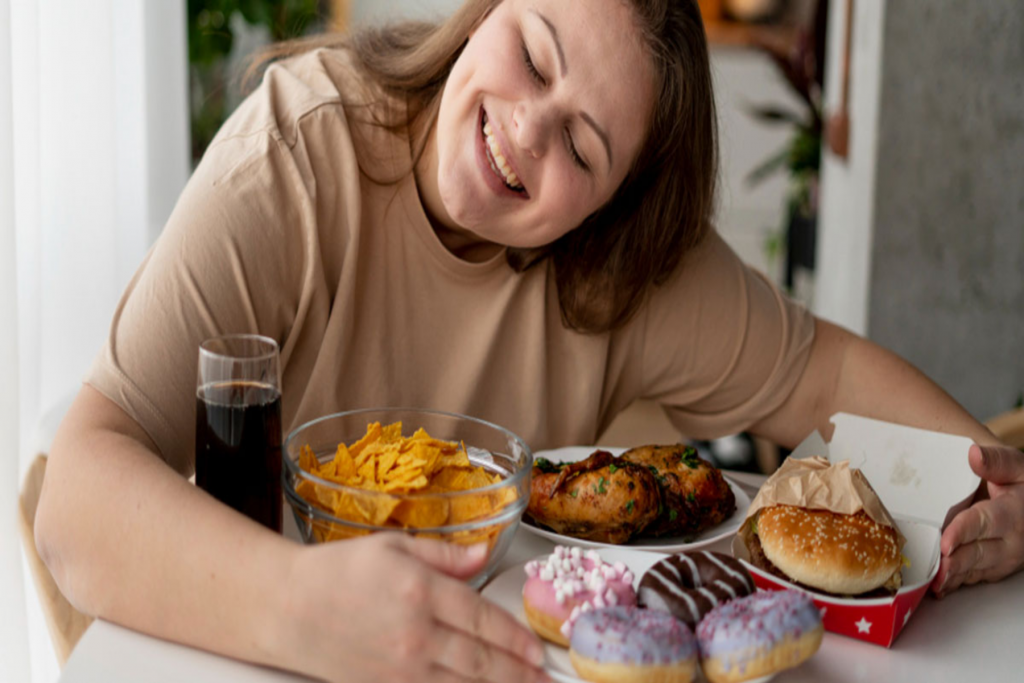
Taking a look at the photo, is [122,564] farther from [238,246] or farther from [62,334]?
[62,334]

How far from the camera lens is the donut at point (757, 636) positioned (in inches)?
31.4

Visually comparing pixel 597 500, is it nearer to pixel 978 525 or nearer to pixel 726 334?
pixel 978 525

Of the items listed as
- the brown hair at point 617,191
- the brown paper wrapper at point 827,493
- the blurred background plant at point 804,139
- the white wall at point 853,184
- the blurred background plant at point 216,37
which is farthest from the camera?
the blurred background plant at point 804,139

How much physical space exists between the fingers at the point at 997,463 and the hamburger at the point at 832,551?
0.21 metres

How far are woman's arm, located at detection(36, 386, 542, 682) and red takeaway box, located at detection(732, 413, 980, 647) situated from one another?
318 mm

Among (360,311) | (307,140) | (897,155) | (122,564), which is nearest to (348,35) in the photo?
(307,140)

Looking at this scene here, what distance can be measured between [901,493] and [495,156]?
0.65 metres

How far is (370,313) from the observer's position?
1.35 metres

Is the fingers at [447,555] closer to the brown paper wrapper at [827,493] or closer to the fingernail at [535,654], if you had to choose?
the fingernail at [535,654]

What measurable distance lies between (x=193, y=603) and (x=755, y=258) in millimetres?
5822

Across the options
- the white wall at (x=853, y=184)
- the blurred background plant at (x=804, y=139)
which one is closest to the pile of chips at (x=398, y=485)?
the white wall at (x=853, y=184)

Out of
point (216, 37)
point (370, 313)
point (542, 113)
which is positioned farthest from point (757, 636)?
point (216, 37)

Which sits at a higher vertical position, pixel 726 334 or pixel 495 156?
pixel 495 156

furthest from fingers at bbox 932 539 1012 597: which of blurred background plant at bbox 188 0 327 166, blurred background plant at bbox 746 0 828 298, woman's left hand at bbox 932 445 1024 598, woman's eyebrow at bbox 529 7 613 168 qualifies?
blurred background plant at bbox 746 0 828 298
